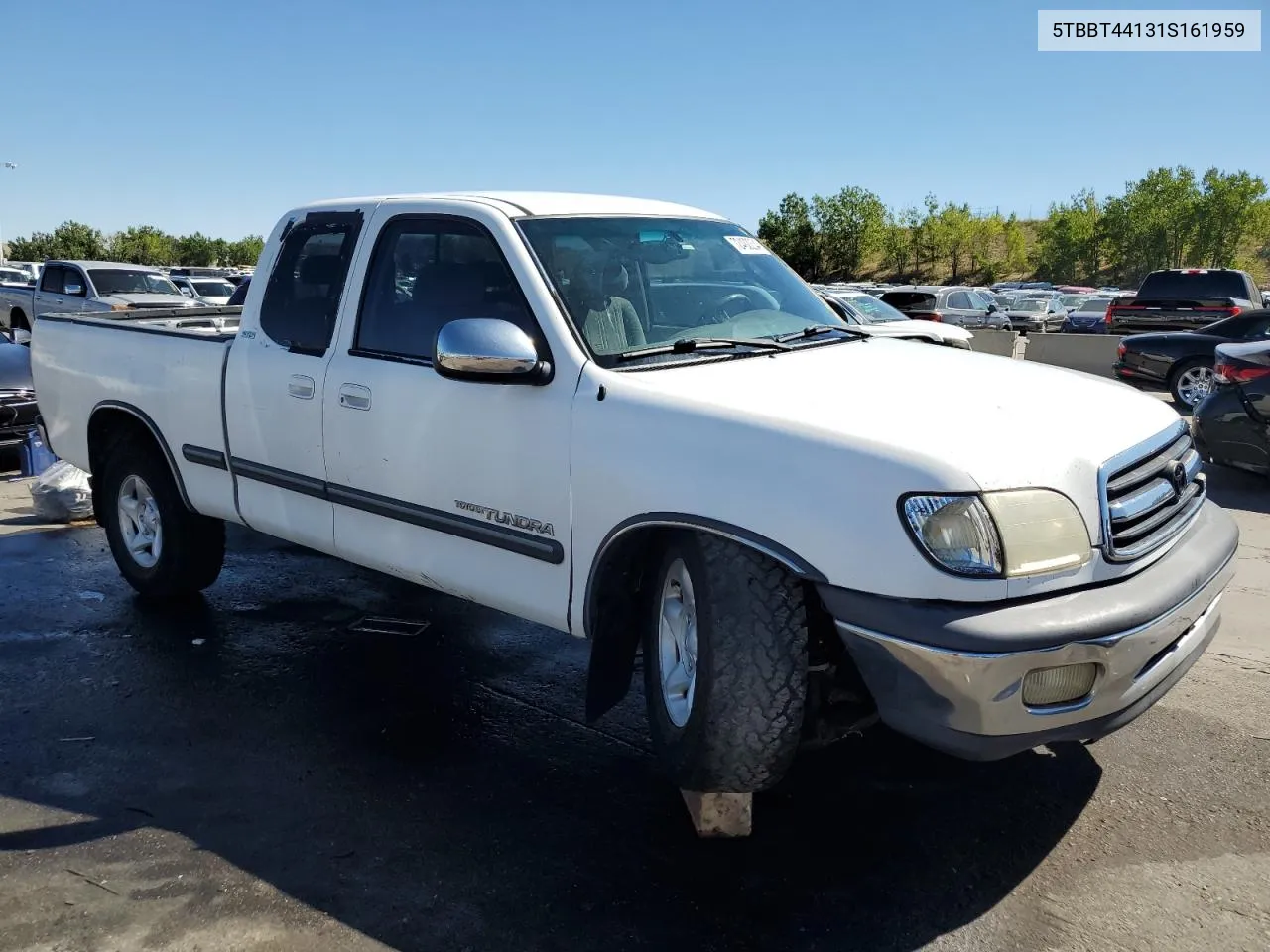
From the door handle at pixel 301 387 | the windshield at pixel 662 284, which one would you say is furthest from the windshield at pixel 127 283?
the windshield at pixel 662 284

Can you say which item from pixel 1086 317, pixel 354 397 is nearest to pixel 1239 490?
pixel 354 397

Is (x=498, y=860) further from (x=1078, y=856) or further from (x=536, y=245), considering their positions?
(x=536, y=245)

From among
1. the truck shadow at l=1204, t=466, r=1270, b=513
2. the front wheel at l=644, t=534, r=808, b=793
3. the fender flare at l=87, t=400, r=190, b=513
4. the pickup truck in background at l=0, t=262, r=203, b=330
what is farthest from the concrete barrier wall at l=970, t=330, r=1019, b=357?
Answer: the front wheel at l=644, t=534, r=808, b=793

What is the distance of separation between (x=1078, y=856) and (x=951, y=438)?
1.37 metres

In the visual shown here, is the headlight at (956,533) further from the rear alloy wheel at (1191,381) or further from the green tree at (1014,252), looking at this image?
the green tree at (1014,252)

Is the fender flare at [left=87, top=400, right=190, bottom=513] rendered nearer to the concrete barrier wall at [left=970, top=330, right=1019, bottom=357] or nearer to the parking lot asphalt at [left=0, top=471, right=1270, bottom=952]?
the parking lot asphalt at [left=0, top=471, right=1270, bottom=952]

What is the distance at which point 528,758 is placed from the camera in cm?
388

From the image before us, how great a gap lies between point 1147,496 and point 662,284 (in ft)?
6.03

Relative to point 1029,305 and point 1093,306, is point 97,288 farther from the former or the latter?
point 1093,306

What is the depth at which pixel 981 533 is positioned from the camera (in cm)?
271

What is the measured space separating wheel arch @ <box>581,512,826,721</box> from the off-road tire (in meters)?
2.86

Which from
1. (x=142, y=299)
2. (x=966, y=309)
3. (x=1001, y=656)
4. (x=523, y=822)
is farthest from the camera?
(x=966, y=309)

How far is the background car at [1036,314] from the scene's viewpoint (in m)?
33.1

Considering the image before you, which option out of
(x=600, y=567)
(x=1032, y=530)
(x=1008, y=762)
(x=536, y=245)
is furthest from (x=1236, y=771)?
(x=536, y=245)
